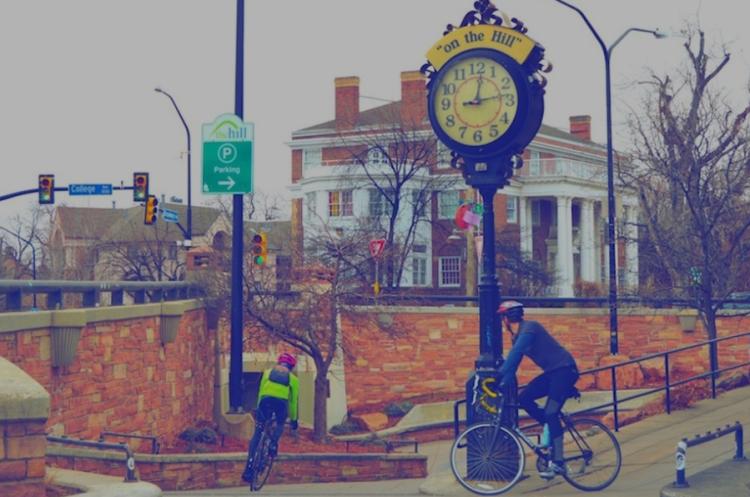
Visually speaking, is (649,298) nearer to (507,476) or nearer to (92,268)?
(507,476)

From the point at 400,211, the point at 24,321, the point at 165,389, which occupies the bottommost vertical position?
the point at 165,389

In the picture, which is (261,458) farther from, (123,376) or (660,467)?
(123,376)

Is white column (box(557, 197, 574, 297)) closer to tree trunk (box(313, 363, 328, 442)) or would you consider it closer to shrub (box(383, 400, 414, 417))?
shrub (box(383, 400, 414, 417))

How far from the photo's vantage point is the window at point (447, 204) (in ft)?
185

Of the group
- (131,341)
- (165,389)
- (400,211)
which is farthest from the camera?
(400,211)

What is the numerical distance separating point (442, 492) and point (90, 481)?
3.76 m

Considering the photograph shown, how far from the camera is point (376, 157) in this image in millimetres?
54188

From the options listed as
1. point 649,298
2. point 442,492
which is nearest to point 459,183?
point 649,298

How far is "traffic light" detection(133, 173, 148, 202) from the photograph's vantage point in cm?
3297

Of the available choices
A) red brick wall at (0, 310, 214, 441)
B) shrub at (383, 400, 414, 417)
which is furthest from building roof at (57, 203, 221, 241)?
red brick wall at (0, 310, 214, 441)

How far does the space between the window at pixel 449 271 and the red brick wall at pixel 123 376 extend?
30.6m

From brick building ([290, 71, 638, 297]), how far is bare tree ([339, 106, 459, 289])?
0.68 ft

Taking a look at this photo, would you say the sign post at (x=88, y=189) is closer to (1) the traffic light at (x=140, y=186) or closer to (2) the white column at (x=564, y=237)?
(1) the traffic light at (x=140, y=186)

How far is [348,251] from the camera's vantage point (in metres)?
28.4
